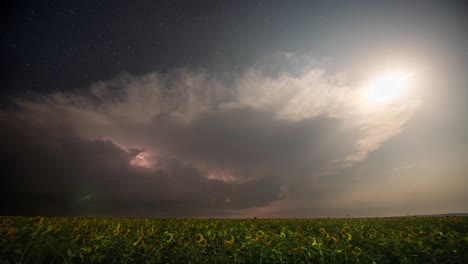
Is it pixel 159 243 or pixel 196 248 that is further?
A: pixel 159 243

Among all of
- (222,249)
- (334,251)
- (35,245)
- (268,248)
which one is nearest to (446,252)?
(334,251)

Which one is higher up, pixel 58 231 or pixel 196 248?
pixel 58 231

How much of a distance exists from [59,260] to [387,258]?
38.8ft

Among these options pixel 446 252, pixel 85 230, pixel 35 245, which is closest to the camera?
pixel 35 245

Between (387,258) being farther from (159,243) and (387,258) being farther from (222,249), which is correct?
(159,243)

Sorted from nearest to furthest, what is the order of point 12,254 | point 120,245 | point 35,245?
point 12,254
point 35,245
point 120,245

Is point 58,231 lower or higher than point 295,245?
higher

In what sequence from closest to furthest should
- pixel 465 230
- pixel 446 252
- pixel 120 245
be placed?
pixel 120 245 < pixel 446 252 < pixel 465 230

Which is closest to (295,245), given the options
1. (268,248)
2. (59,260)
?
(268,248)

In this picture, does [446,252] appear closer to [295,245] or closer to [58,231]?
[295,245]

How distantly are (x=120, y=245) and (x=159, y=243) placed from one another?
5.19 feet

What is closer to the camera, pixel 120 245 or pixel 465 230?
pixel 120 245

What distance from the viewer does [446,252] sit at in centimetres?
1012

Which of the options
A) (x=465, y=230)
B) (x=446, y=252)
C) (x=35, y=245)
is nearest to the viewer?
(x=35, y=245)
